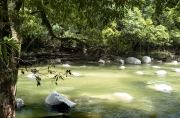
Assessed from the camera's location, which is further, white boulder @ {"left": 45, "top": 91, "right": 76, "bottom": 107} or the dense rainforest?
white boulder @ {"left": 45, "top": 91, "right": 76, "bottom": 107}

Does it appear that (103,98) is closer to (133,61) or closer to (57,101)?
(57,101)

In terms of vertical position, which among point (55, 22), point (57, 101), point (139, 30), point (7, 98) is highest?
point (139, 30)

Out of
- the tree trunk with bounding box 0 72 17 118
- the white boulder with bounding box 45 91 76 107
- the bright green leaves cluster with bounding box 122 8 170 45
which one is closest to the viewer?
the tree trunk with bounding box 0 72 17 118

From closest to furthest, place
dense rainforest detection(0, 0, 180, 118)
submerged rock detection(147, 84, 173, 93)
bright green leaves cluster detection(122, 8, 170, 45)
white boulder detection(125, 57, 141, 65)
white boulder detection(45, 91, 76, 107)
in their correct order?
dense rainforest detection(0, 0, 180, 118) → white boulder detection(45, 91, 76, 107) → submerged rock detection(147, 84, 173, 93) → white boulder detection(125, 57, 141, 65) → bright green leaves cluster detection(122, 8, 170, 45)

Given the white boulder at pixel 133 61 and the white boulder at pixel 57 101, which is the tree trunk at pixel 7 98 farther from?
the white boulder at pixel 133 61

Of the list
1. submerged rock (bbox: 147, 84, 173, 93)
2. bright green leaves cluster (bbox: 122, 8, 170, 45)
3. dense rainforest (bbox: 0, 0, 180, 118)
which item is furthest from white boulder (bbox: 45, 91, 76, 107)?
bright green leaves cluster (bbox: 122, 8, 170, 45)

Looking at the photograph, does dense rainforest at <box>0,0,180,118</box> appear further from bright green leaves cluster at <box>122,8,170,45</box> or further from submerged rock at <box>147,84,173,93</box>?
bright green leaves cluster at <box>122,8,170,45</box>

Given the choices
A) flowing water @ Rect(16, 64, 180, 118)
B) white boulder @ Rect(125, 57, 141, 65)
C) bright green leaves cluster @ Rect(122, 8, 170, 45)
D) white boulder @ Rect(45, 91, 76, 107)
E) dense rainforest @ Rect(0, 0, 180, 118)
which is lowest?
flowing water @ Rect(16, 64, 180, 118)

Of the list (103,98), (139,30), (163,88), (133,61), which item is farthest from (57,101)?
(139,30)

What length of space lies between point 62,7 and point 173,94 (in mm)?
5582

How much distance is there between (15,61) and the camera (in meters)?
3.50

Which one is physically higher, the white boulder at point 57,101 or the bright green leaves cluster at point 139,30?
the bright green leaves cluster at point 139,30

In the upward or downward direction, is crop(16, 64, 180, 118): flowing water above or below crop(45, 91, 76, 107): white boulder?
below

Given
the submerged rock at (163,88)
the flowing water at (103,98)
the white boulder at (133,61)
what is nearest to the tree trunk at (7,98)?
the flowing water at (103,98)
